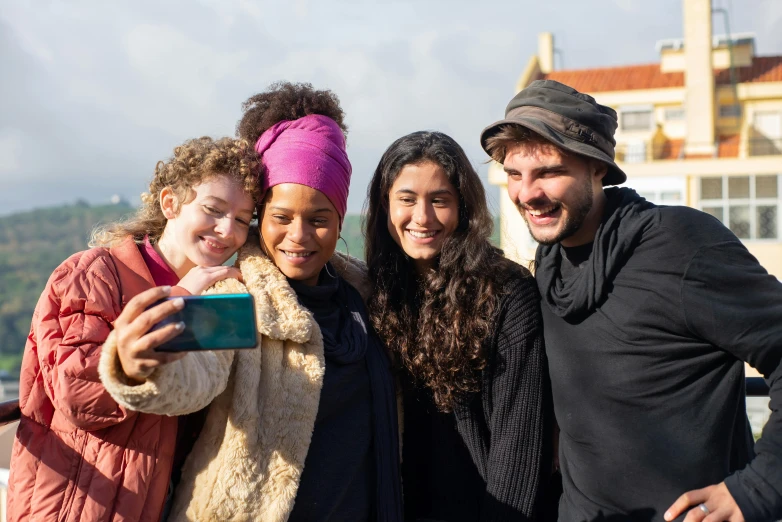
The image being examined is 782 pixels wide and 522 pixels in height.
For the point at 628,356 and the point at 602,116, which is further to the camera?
the point at 602,116

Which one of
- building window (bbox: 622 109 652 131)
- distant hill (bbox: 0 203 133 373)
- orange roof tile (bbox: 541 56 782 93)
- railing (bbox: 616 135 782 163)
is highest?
orange roof tile (bbox: 541 56 782 93)

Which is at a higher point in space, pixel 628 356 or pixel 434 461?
pixel 628 356

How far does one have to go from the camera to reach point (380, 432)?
2574 millimetres

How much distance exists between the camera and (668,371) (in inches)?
90.6

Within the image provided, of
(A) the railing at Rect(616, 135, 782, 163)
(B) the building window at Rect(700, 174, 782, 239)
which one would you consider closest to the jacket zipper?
(B) the building window at Rect(700, 174, 782, 239)

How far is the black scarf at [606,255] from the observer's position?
2387 mm

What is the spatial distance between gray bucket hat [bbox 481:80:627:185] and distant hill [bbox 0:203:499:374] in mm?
83330

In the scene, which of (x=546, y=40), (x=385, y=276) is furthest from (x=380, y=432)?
(x=546, y=40)

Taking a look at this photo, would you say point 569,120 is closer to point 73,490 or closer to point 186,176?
point 186,176

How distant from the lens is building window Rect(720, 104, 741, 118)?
30.5 m

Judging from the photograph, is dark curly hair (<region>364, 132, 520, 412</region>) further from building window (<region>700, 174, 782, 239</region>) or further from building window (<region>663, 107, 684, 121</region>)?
building window (<region>663, 107, 684, 121</region>)

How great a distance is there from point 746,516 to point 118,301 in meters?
1.85

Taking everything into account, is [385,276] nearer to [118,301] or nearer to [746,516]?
[118,301]

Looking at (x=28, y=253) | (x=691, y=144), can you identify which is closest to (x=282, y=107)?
(x=691, y=144)
